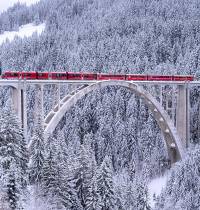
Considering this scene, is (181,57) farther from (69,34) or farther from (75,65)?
(69,34)

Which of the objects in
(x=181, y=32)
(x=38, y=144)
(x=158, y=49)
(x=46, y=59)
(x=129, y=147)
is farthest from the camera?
(x=46, y=59)

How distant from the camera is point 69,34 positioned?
5276 inches

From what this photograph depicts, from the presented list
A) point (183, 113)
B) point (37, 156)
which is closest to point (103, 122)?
point (183, 113)

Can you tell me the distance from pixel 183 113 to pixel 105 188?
25903 millimetres

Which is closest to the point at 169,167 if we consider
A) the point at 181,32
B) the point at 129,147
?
the point at 129,147

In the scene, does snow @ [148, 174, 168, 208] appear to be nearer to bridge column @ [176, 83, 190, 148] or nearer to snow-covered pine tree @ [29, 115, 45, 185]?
bridge column @ [176, 83, 190, 148]

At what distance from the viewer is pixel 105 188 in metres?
31.6

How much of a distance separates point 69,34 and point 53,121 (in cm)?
10180

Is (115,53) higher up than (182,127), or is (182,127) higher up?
(115,53)

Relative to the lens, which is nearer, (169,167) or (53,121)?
(53,121)

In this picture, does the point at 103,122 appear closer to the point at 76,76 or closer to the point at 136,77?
the point at 136,77

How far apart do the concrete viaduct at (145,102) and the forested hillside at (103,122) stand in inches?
55.9

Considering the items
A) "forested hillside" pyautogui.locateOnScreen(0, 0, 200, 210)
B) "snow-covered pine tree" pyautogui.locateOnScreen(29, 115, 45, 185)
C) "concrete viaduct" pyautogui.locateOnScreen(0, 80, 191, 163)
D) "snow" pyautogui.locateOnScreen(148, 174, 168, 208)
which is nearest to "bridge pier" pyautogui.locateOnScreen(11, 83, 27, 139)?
"concrete viaduct" pyautogui.locateOnScreen(0, 80, 191, 163)

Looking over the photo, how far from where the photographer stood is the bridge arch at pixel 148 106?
35375 mm
